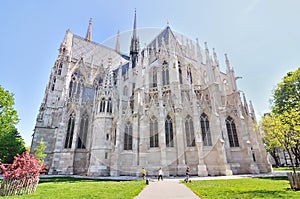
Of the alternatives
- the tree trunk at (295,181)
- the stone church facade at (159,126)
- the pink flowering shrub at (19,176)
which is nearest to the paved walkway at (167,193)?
the tree trunk at (295,181)

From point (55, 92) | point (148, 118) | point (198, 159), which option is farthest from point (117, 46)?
point (198, 159)

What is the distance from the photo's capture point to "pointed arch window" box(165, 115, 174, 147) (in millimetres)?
19181

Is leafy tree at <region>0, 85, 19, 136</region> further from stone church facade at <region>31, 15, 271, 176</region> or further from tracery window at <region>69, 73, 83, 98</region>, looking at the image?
tracery window at <region>69, 73, 83, 98</region>

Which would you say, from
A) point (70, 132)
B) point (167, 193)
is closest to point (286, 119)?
A: point (167, 193)

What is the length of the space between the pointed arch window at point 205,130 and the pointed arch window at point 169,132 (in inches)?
147

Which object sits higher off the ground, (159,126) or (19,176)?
(159,126)

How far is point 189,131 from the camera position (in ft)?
65.0

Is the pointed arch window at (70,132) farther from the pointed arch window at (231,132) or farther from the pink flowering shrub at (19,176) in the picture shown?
the pointed arch window at (231,132)

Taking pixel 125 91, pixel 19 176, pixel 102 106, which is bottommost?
pixel 19 176

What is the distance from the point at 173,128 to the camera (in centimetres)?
1959

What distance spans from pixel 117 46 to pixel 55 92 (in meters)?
31.3

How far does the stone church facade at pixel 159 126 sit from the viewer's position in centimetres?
1862

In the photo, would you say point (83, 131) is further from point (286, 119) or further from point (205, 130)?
point (286, 119)

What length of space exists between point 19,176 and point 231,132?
20794 mm
